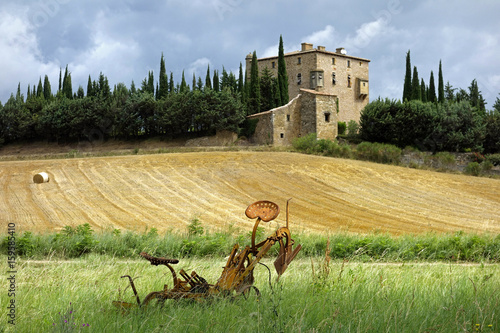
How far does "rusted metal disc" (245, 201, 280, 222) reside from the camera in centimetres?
482

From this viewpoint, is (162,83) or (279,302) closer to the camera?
(279,302)

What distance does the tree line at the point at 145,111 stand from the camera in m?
55.8

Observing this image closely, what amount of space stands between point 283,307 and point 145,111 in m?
57.3

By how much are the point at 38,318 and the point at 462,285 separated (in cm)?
507

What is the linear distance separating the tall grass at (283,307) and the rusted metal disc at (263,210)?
814 millimetres

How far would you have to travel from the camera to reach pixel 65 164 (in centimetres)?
3186

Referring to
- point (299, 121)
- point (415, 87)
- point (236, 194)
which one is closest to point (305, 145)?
point (236, 194)

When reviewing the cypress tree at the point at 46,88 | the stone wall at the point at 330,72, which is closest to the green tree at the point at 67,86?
the cypress tree at the point at 46,88

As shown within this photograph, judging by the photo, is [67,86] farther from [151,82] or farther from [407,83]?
[407,83]

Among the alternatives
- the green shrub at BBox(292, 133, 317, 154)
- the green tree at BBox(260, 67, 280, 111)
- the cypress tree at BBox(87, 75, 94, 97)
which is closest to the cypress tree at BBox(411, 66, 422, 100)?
the green tree at BBox(260, 67, 280, 111)

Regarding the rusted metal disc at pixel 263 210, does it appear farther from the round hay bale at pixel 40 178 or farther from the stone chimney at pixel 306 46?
the stone chimney at pixel 306 46

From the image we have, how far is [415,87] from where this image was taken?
6144cm

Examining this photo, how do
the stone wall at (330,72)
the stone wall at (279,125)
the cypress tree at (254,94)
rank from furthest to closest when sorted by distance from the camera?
the stone wall at (330,72) < the cypress tree at (254,94) < the stone wall at (279,125)

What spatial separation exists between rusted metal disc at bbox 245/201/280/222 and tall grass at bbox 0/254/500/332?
814 mm
